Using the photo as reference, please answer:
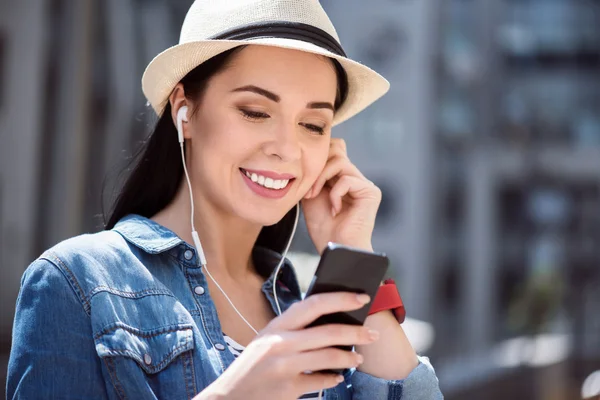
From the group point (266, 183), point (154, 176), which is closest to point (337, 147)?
point (266, 183)

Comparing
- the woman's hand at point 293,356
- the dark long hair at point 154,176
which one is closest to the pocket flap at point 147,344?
the woman's hand at point 293,356

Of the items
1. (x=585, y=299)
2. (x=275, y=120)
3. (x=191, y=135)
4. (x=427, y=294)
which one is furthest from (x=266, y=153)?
(x=585, y=299)

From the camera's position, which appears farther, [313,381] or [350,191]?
[350,191]

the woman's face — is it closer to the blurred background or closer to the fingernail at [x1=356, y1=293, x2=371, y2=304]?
the fingernail at [x1=356, y1=293, x2=371, y2=304]

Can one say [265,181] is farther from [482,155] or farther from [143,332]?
[482,155]

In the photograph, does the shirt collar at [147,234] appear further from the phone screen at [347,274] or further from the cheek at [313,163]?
the phone screen at [347,274]

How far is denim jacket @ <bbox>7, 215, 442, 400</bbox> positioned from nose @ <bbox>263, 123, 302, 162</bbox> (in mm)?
306

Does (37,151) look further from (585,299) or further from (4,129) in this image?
(585,299)

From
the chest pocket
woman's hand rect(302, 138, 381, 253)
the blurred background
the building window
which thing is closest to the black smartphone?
the chest pocket

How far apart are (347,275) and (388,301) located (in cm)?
55

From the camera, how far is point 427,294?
3194 centimetres

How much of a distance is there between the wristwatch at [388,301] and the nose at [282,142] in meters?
0.41

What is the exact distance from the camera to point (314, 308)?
1.37 m

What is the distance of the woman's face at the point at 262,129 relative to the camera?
1792 mm
